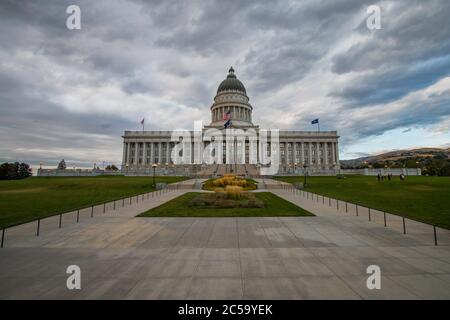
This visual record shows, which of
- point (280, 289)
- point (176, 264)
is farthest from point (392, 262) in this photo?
point (176, 264)

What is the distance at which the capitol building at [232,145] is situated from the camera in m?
102

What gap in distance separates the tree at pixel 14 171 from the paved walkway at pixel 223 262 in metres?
79.1

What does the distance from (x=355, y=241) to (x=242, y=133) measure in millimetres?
91148

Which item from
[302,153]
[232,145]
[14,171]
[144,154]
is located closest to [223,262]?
[14,171]

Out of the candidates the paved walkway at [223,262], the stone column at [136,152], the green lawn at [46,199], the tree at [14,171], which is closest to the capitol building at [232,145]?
the stone column at [136,152]

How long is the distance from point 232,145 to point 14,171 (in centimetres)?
7711

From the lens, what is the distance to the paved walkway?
5.36 metres

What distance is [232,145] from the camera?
327ft

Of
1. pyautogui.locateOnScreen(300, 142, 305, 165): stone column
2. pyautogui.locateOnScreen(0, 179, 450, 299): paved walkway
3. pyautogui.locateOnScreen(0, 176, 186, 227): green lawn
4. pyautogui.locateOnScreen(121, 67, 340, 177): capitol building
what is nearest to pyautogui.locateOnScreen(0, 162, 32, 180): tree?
pyautogui.locateOnScreen(121, 67, 340, 177): capitol building

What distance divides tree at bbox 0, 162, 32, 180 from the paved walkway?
259 feet

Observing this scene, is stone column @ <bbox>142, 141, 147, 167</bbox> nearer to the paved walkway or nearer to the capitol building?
the capitol building

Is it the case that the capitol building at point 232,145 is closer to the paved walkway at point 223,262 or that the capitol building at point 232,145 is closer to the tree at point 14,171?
the tree at point 14,171
